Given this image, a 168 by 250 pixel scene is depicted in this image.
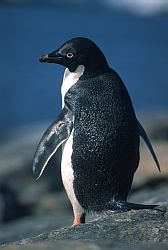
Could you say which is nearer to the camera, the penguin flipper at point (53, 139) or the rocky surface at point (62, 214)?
the rocky surface at point (62, 214)

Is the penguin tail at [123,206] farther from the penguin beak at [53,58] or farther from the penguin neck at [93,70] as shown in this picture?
the penguin beak at [53,58]

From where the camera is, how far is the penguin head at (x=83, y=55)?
15.4 ft

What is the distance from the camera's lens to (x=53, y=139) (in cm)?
477

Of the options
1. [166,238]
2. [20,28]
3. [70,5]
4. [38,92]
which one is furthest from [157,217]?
[70,5]

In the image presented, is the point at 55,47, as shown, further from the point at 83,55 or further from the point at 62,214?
the point at 83,55

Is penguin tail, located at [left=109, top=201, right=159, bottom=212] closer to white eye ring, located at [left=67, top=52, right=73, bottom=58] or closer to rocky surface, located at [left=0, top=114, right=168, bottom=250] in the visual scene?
rocky surface, located at [left=0, top=114, right=168, bottom=250]

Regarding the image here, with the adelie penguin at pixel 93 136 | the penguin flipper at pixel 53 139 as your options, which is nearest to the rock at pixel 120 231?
the adelie penguin at pixel 93 136

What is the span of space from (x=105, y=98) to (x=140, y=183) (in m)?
3.25

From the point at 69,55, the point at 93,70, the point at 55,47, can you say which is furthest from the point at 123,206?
the point at 55,47

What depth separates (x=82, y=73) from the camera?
475cm

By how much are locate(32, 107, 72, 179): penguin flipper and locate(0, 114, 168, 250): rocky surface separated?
41 cm

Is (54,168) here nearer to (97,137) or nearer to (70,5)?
(97,137)

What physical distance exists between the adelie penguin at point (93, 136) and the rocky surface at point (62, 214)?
0.18m

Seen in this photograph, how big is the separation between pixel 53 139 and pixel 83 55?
0.51 meters
